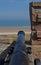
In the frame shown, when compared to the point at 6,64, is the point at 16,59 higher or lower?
higher

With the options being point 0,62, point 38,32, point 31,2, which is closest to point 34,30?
point 38,32

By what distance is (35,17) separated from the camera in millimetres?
7848

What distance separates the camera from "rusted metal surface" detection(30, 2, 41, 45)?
7.80 meters

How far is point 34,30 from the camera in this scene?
8031 millimetres

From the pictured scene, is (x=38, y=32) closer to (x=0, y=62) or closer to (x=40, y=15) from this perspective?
(x=40, y=15)

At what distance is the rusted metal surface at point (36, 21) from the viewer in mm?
7801

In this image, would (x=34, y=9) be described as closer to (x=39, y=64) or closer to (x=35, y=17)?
(x=35, y=17)

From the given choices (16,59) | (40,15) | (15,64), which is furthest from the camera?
(40,15)

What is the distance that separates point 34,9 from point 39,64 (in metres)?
3.39

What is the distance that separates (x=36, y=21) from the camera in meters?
7.91

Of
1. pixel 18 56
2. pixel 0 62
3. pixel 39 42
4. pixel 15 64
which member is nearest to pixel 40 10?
pixel 39 42

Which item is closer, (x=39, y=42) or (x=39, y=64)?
(x=39, y=64)

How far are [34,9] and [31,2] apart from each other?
22cm

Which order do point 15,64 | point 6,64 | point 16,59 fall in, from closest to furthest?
1. point 15,64
2. point 16,59
3. point 6,64
